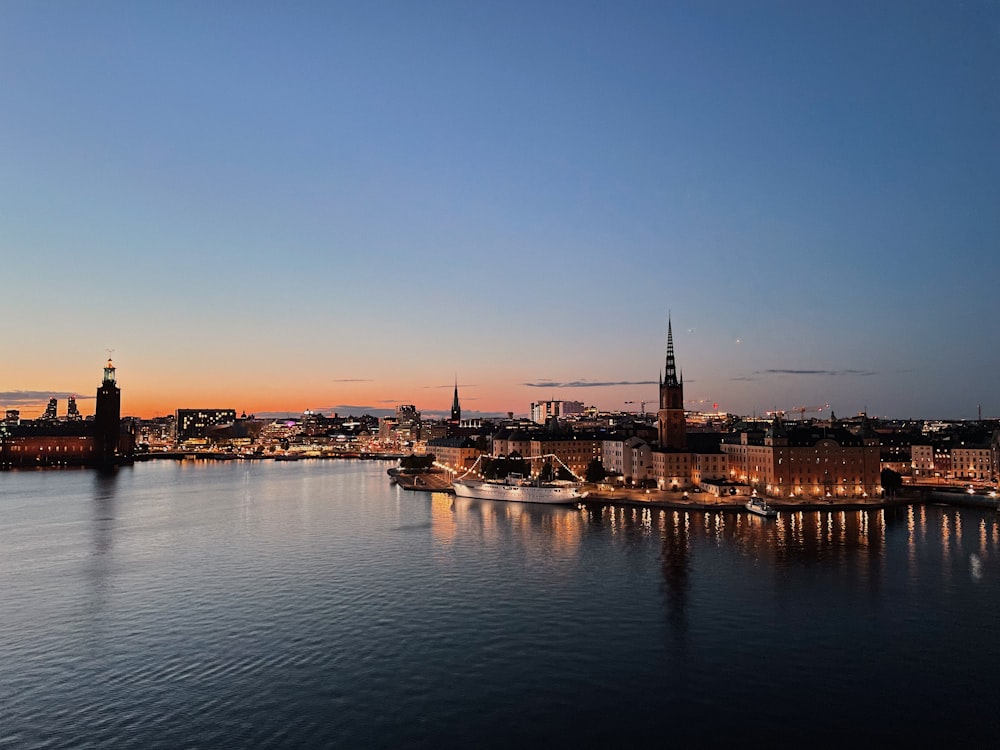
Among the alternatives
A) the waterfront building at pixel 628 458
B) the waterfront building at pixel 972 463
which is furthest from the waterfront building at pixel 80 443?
the waterfront building at pixel 972 463

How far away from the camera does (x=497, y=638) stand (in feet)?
52.9

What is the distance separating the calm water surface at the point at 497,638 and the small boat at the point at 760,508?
5761 mm

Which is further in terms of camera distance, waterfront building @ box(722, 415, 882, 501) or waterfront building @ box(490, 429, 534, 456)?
waterfront building @ box(490, 429, 534, 456)

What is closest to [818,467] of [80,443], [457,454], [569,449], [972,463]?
[972,463]

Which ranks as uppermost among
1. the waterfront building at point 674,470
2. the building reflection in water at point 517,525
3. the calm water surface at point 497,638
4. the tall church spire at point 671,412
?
the tall church spire at point 671,412

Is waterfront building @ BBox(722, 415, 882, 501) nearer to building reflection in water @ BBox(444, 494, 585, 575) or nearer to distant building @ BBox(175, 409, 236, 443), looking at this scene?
building reflection in water @ BBox(444, 494, 585, 575)

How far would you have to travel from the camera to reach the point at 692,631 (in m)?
16.7

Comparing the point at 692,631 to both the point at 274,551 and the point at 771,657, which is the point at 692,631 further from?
the point at 274,551

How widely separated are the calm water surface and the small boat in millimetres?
5761

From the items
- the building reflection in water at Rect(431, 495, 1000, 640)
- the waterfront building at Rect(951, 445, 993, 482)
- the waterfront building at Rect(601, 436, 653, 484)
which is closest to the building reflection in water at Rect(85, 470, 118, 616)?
the building reflection in water at Rect(431, 495, 1000, 640)

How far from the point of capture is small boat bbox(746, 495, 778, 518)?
3719 cm

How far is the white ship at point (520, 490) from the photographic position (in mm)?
45688

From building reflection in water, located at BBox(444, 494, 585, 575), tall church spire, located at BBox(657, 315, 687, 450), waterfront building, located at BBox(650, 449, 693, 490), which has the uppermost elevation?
tall church spire, located at BBox(657, 315, 687, 450)

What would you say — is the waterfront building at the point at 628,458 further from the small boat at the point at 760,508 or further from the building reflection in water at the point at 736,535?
the small boat at the point at 760,508
